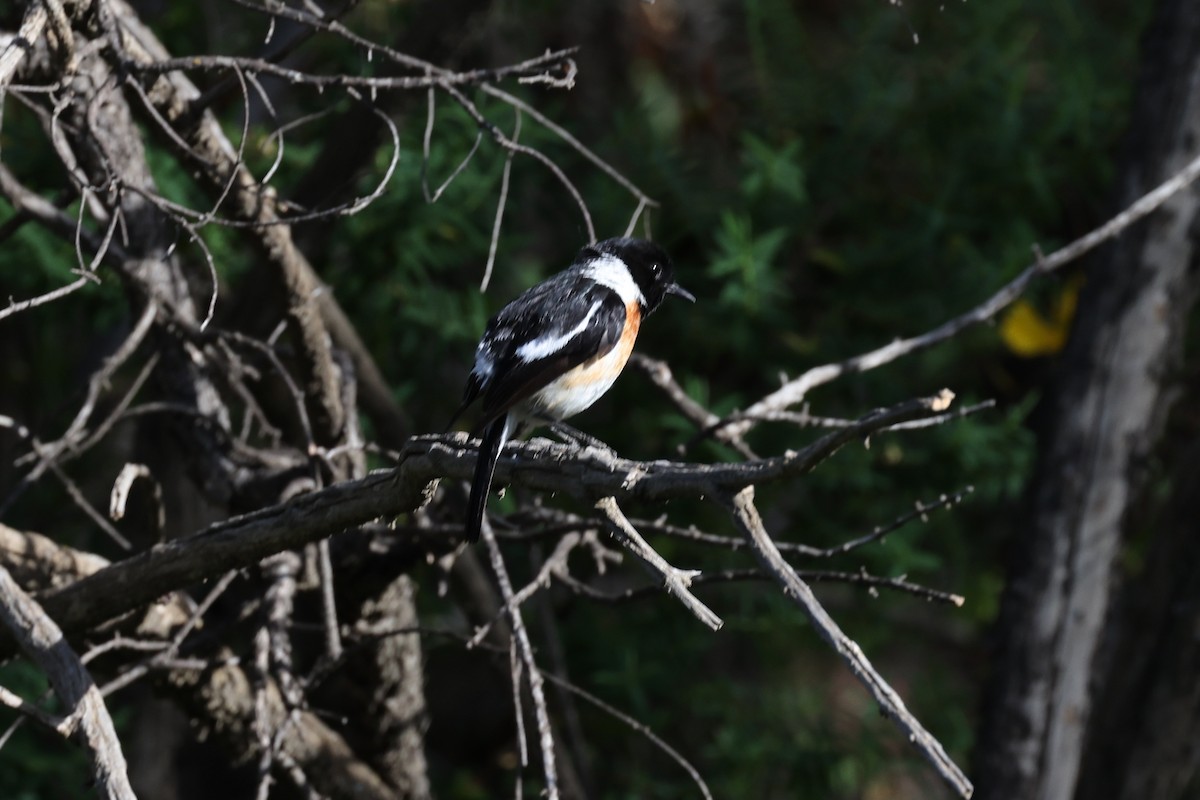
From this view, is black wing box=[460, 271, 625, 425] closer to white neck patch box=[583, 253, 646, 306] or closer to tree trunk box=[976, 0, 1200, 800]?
white neck patch box=[583, 253, 646, 306]

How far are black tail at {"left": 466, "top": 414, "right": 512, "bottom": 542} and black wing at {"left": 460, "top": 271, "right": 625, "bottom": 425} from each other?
241 mm

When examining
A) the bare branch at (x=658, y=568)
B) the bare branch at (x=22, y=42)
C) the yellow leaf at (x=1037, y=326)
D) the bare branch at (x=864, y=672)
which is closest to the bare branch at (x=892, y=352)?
the bare branch at (x=658, y=568)

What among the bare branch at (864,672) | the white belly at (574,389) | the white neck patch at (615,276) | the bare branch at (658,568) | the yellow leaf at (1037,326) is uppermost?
the yellow leaf at (1037,326)

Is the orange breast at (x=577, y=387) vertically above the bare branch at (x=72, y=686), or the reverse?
the orange breast at (x=577, y=387)

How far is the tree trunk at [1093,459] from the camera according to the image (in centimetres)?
492

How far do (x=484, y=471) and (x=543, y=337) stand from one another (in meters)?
0.82

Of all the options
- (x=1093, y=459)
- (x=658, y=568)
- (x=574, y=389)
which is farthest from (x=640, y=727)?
(x=1093, y=459)

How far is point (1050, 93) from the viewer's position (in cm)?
614

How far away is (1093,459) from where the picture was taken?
16.5ft

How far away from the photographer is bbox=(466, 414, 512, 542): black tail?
2771 millimetres

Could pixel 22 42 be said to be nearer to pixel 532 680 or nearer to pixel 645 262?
pixel 532 680

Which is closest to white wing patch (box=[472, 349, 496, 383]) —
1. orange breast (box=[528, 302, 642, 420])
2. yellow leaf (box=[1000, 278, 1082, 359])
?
orange breast (box=[528, 302, 642, 420])

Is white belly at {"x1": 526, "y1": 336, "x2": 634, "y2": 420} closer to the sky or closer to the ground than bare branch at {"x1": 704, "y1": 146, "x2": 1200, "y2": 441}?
closer to the ground

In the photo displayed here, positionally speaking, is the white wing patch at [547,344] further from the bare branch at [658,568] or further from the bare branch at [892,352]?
the bare branch at [658,568]
